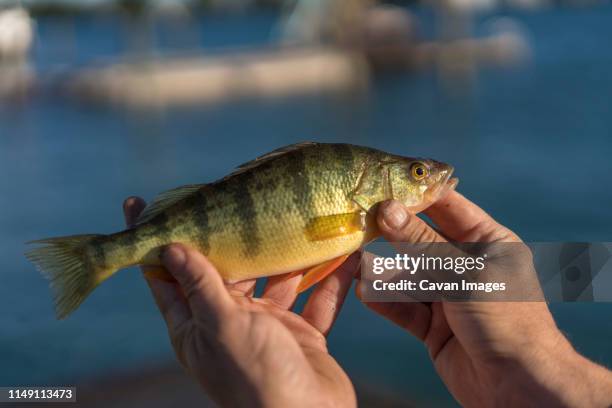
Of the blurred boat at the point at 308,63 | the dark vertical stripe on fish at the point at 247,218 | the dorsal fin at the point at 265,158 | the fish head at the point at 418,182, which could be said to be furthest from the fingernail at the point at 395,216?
the blurred boat at the point at 308,63

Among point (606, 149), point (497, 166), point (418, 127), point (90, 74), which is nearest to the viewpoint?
point (497, 166)

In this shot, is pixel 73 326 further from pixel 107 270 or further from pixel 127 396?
pixel 107 270

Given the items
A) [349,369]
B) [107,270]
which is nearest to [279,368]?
[107,270]

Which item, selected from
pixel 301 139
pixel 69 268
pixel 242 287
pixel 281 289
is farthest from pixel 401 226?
pixel 301 139

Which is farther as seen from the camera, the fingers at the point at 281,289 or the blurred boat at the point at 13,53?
the blurred boat at the point at 13,53

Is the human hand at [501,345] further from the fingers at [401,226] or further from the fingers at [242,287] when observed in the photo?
the fingers at [242,287]

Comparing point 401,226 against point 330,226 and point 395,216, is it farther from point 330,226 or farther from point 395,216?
point 330,226

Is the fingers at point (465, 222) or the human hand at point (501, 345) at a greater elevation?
the fingers at point (465, 222)
